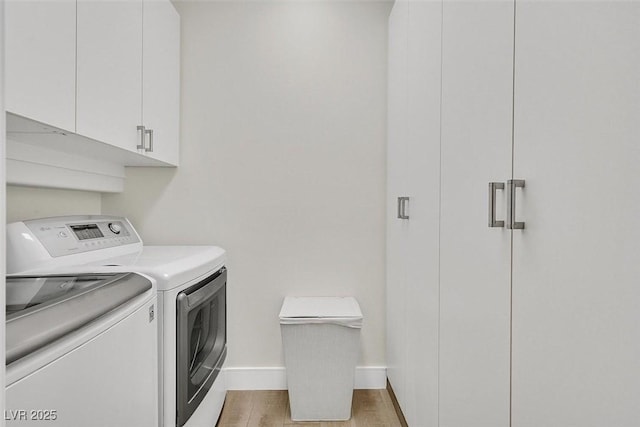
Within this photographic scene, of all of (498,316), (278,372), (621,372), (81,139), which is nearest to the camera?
(621,372)

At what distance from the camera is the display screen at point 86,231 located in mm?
1830

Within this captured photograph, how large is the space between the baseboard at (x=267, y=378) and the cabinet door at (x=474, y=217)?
45.9 inches

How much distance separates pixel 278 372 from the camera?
8.57 feet

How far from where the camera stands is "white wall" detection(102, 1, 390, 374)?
2592 millimetres

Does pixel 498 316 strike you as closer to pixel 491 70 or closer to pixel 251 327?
pixel 491 70

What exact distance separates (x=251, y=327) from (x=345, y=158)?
113cm

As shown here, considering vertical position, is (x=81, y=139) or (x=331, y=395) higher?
(x=81, y=139)

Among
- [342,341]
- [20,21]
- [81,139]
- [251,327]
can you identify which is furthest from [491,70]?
[251,327]

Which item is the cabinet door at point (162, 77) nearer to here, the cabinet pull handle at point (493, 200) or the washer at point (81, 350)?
A: the washer at point (81, 350)

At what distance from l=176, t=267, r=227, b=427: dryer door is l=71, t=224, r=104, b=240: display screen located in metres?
0.53

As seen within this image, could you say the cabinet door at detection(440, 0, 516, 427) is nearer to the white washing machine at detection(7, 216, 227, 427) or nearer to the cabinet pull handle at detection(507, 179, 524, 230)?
the cabinet pull handle at detection(507, 179, 524, 230)

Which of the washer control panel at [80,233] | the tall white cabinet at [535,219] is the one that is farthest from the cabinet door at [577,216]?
the washer control panel at [80,233]

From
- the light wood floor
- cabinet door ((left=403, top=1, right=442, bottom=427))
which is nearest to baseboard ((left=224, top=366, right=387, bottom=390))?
the light wood floor

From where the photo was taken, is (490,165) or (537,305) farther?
(490,165)
